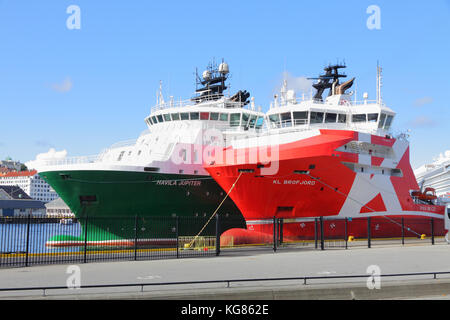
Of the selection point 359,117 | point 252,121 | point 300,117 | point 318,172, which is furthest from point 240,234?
point 252,121

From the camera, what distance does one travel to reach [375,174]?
2864 centimetres

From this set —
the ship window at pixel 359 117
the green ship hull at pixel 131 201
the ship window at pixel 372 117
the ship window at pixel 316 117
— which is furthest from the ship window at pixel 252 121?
the ship window at pixel 372 117

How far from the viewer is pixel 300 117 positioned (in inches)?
1155

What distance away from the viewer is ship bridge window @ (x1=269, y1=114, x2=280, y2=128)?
100 ft

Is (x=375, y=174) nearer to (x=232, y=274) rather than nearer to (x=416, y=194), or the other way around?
(x=416, y=194)

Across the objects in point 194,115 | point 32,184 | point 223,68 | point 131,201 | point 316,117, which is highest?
point 223,68

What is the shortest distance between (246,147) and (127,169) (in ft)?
23.1

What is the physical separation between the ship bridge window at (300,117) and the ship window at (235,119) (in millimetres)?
5857

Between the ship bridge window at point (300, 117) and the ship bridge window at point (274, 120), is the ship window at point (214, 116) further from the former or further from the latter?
the ship bridge window at point (300, 117)

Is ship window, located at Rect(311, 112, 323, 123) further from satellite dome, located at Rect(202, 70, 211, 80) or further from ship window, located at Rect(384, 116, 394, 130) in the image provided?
satellite dome, located at Rect(202, 70, 211, 80)

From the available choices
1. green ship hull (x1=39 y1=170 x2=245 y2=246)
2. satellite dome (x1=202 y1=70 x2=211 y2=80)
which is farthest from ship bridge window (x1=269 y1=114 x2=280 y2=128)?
satellite dome (x1=202 y1=70 x2=211 y2=80)

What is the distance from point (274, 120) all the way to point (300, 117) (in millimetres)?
2174

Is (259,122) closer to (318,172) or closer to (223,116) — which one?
(223,116)
